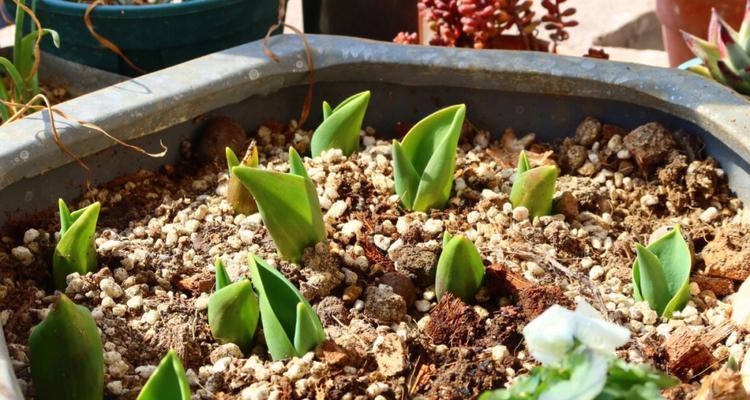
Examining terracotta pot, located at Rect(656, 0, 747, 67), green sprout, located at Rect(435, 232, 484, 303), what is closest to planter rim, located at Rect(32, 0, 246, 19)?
green sprout, located at Rect(435, 232, 484, 303)

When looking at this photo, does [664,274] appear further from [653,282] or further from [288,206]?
[288,206]

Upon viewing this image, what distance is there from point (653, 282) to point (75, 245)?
80 centimetres

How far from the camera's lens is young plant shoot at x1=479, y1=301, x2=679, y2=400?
0.82 metres

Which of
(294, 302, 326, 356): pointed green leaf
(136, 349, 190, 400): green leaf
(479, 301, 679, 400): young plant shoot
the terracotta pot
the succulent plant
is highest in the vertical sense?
(479, 301, 679, 400): young plant shoot

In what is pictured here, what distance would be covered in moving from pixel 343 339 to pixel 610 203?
2.01 ft

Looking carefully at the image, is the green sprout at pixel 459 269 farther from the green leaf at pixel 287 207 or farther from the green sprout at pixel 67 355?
the green sprout at pixel 67 355

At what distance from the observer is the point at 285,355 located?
1.24 metres

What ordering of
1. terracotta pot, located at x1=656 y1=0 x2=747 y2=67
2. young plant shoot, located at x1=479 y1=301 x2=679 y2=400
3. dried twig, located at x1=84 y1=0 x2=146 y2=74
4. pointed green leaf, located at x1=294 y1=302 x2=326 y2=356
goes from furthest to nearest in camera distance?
terracotta pot, located at x1=656 y1=0 x2=747 y2=67, dried twig, located at x1=84 y1=0 x2=146 y2=74, pointed green leaf, located at x1=294 y1=302 x2=326 y2=356, young plant shoot, located at x1=479 y1=301 x2=679 y2=400

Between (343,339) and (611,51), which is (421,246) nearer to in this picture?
(343,339)

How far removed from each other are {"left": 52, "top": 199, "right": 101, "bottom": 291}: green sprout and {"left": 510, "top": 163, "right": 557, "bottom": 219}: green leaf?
633 mm

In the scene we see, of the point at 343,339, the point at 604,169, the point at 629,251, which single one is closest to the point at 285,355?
the point at 343,339

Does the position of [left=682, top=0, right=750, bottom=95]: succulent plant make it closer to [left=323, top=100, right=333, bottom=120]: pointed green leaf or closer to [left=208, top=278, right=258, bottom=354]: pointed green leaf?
[left=323, top=100, right=333, bottom=120]: pointed green leaf

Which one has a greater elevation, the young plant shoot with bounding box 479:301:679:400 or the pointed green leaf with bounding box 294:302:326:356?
the young plant shoot with bounding box 479:301:679:400

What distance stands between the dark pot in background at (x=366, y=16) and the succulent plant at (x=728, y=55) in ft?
2.98
